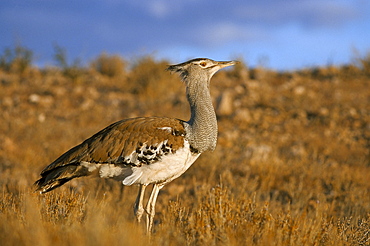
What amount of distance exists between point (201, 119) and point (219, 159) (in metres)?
3.24

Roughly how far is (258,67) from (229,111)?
464 cm

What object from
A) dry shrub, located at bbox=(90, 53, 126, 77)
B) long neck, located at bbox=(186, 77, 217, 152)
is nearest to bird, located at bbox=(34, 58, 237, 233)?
long neck, located at bbox=(186, 77, 217, 152)

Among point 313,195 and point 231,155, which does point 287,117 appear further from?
point 313,195

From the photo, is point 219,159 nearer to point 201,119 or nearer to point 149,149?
point 201,119

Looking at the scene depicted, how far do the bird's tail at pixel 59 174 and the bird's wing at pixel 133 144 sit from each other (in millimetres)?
46

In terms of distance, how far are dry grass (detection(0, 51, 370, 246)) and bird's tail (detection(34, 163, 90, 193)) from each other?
97mm

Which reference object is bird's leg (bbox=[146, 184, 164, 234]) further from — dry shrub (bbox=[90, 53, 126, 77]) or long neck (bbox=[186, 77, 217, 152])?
dry shrub (bbox=[90, 53, 126, 77])

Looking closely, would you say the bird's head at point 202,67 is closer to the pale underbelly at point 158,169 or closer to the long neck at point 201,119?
the long neck at point 201,119

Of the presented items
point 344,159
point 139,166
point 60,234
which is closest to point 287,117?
point 344,159

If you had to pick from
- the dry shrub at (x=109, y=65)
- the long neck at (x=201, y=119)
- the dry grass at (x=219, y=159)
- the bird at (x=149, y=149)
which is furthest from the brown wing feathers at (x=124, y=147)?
the dry shrub at (x=109, y=65)

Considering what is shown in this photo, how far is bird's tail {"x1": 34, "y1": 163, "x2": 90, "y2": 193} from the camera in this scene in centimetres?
377

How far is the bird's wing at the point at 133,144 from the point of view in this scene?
3.60 metres

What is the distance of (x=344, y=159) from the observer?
7434 millimetres

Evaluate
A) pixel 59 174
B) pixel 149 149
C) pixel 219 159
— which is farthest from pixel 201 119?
pixel 219 159
